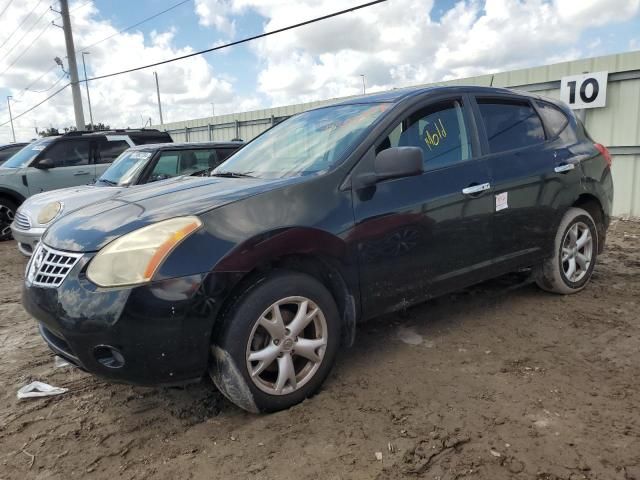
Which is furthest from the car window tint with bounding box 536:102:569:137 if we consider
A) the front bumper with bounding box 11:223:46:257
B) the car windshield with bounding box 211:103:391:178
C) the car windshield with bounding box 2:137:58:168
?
the car windshield with bounding box 2:137:58:168

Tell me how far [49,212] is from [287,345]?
478cm

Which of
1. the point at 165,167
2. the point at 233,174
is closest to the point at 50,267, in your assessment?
the point at 233,174

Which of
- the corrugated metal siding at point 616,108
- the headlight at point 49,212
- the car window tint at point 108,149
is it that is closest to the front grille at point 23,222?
the headlight at point 49,212

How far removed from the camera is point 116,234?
2.48 metres

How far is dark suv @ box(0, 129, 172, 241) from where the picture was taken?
896 centimetres

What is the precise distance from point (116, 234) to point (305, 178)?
106 centimetres

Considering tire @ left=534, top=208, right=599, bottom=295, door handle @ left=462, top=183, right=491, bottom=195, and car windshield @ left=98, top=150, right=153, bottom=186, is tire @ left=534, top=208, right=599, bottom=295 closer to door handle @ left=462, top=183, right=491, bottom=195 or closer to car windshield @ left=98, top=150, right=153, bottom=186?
door handle @ left=462, top=183, right=491, bottom=195

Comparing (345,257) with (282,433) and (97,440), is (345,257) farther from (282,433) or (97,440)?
(97,440)

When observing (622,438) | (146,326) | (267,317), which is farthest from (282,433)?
(622,438)

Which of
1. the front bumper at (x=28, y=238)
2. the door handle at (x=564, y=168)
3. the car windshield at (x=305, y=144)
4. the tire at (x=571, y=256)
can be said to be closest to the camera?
the car windshield at (x=305, y=144)

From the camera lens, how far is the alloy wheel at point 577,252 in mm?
4316

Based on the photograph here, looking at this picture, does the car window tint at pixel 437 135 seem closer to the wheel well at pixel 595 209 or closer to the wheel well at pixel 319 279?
the wheel well at pixel 319 279

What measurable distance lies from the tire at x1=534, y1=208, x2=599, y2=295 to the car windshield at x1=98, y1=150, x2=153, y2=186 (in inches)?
204

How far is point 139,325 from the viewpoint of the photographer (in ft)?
7.59
